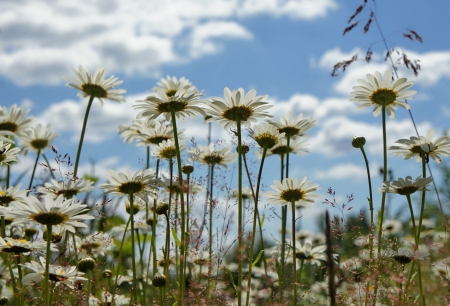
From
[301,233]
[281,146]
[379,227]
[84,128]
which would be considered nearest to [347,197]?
[379,227]

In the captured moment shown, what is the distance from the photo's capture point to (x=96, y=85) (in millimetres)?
4309

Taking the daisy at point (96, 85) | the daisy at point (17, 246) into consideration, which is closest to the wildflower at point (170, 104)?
the daisy at point (17, 246)

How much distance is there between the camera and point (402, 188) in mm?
2848

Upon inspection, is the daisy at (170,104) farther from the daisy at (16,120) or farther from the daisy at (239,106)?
the daisy at (16,120)

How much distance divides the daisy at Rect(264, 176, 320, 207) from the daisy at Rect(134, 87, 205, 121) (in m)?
0.68

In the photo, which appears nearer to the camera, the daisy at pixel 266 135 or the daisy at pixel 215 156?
the daisy at pixel 266 135

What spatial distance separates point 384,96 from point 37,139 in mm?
3241

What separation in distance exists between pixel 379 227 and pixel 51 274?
5.53ft

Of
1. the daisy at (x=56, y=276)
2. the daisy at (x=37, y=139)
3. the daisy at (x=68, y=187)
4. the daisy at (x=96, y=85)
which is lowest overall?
the daisy at (x=56, y=276)

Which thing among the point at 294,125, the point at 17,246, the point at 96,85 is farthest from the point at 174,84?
the point at 17,246

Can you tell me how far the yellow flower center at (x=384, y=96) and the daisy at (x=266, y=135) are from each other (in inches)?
26.8

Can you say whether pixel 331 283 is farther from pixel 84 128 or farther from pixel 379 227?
pixel 84 128

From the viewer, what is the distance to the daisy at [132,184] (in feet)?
9.20

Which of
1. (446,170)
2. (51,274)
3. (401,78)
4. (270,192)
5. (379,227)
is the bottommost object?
(51,274)
